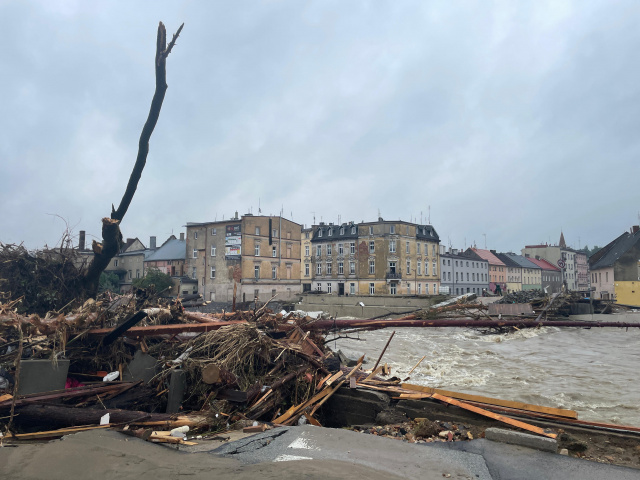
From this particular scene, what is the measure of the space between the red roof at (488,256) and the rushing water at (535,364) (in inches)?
2355

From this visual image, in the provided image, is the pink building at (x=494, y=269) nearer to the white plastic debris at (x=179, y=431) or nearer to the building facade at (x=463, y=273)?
the building facade at (x=463, y=273)

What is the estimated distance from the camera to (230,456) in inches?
193

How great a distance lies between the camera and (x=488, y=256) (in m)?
85.6

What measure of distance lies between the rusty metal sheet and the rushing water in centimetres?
136

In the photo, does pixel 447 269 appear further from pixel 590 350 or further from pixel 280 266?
pixel 590 350

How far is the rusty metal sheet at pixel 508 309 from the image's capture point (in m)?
23.6

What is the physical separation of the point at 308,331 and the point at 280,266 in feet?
155

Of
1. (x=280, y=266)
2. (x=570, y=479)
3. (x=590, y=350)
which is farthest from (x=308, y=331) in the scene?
(x=280, y=266)

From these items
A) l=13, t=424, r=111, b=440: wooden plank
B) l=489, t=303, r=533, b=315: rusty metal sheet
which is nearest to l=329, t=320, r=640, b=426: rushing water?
l=489, t=303, r=533, b=315: rusty metal sheet

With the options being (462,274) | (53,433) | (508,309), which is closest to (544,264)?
(462,274)

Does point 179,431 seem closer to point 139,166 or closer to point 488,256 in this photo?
point 139,166

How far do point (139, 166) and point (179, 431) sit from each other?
16.5 ft

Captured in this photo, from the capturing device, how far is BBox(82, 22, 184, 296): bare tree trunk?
6.94m

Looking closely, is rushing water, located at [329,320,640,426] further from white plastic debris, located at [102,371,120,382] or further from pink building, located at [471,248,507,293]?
pink building, located at [471,248,507,293]
